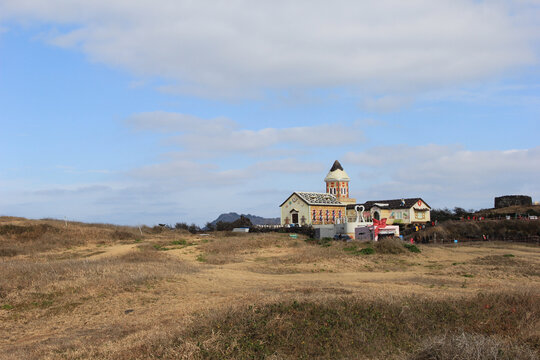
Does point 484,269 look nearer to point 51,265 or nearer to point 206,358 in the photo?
point 206,358

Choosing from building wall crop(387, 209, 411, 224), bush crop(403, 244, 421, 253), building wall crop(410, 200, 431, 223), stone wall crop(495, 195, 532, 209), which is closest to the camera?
bush crop(403, 244, 421, 253)

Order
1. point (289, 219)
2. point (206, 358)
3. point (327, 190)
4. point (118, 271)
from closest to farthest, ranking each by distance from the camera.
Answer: point (206, 358)
point (118, 271)
point (289, 219)
point (327, 190)

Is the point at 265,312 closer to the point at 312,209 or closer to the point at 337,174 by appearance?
the point at 312,209

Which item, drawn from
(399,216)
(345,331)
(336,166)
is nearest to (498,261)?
(345,331)

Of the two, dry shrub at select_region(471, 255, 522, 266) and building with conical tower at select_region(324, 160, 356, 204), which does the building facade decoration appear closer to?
building with conical tower at select_region(324, 160, 356, 204)

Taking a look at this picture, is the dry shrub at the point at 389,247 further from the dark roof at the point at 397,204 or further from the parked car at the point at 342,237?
the dark roof at the point at 397,204

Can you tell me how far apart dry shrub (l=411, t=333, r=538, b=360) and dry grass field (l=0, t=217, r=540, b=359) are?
Answer: 0.02 metres

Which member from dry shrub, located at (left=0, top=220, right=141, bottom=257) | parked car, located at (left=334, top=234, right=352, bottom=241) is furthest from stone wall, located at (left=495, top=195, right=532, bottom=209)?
dry shrub, located at (left=0, top=220, right=141, bottom=257)

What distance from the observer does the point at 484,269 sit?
20.5 meters

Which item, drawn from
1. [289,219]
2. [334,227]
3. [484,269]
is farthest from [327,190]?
[484,269]

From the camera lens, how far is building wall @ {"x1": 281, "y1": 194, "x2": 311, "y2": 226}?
2056 inches

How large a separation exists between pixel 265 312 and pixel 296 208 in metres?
43.8

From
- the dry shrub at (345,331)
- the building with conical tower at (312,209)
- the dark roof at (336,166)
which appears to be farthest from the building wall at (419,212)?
the dry shrub at (345,331)

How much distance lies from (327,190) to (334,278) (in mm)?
42623
